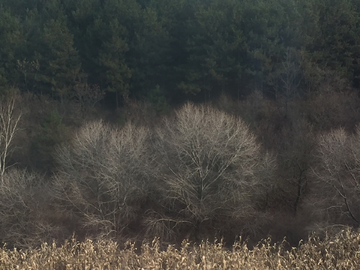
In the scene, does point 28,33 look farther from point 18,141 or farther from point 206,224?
point 206,224

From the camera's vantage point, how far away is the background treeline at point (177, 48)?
32.0m

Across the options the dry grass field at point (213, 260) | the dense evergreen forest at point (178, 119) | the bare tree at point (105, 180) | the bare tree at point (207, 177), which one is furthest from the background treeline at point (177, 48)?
the dry grass field at point (213, 260)

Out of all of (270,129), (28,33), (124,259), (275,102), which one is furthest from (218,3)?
(124,259)

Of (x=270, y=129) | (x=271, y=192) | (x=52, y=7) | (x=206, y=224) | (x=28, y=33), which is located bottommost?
(x=206, y=224)

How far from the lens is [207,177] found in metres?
22.0

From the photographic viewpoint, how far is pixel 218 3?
3559cm

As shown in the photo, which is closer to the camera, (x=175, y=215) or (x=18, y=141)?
(x=175, y=215)

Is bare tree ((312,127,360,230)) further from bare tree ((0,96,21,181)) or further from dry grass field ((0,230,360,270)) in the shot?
bare tree ((0,96,21,181))

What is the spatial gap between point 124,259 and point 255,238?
12.2 meters

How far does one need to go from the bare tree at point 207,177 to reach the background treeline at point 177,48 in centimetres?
1141

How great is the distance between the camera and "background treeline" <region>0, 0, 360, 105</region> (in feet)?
105

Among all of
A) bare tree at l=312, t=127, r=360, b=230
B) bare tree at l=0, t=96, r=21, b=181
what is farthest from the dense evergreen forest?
bare tree at l=0, t=96, r=21, b=181

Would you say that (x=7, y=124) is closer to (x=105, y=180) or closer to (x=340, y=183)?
(x=105, y=180)

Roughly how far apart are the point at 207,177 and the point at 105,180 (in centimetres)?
503
